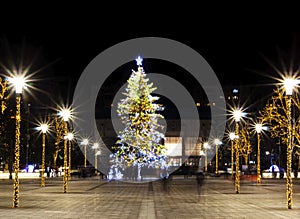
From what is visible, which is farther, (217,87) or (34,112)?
(217,87)

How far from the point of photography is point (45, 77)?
78.9 meters

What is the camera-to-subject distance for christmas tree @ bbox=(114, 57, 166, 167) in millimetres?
55875

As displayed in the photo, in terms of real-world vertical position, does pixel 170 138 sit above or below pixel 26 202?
above

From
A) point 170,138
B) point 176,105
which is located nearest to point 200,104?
point 176,105

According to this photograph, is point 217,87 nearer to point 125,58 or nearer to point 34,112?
point 125,58

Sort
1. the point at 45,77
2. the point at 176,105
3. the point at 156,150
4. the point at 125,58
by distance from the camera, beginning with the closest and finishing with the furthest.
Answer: the point at 156,150 → the point at 45,77 → the point at 125,58 → the point at 176,105

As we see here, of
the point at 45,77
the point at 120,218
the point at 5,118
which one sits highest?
the point at 45,77

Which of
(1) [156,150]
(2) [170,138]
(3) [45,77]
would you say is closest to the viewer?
(1) [156,150]

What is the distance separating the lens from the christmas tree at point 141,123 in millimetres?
55875

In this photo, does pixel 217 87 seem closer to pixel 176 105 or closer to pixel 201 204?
pixel 176 105

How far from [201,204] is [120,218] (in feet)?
23.7

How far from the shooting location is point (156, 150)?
57469mm

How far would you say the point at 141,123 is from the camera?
2203 inches

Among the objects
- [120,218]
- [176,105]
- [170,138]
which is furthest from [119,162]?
[176,105]
